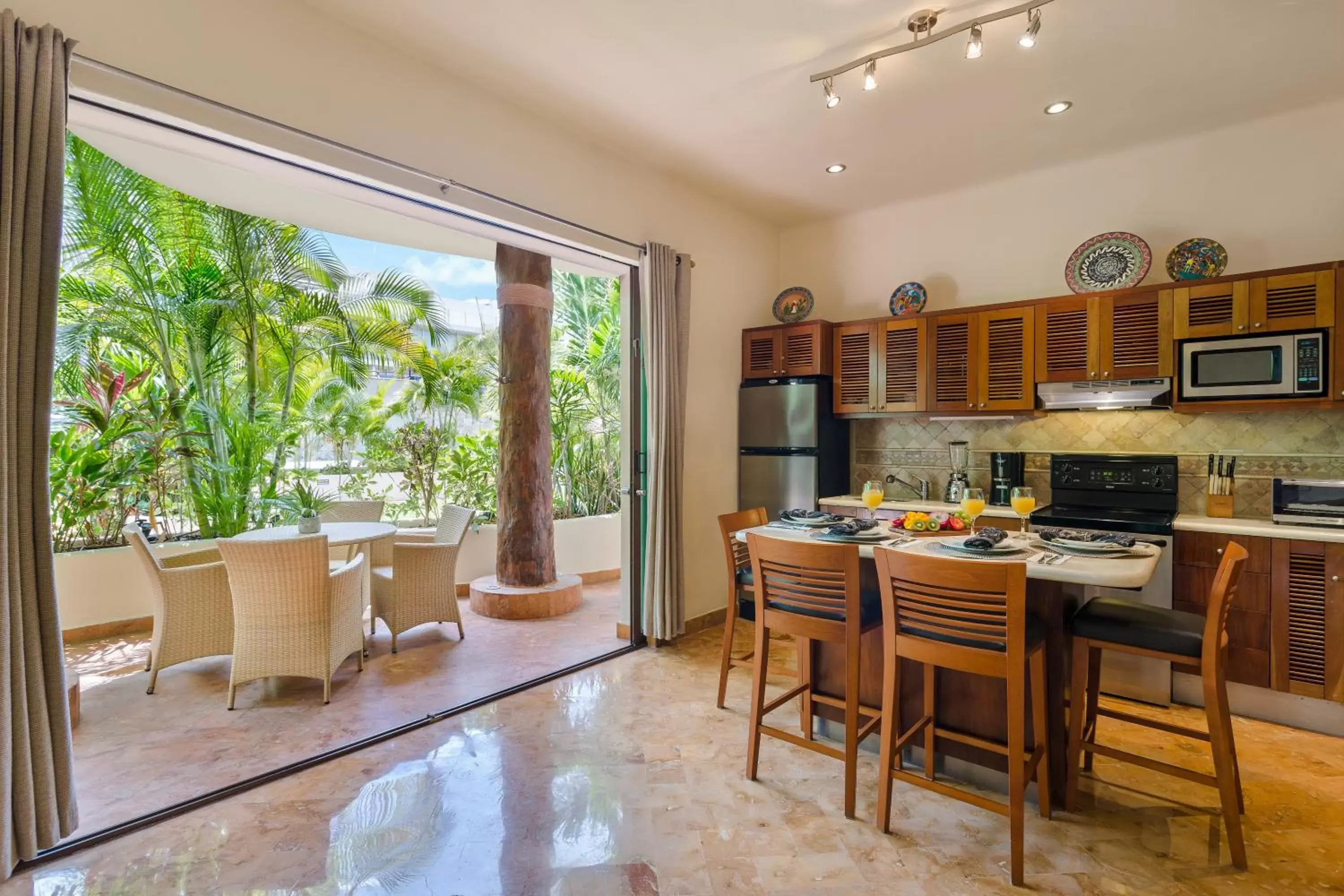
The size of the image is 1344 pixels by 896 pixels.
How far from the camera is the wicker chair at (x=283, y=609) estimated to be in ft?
9.83

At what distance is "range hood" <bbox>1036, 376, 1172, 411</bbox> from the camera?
3.52m

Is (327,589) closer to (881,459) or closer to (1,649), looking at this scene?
(1,649)

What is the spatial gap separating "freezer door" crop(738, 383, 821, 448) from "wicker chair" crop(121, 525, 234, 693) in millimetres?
3329

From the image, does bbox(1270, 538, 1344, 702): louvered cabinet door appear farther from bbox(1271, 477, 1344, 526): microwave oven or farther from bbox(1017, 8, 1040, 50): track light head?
bbox(1017, 8, 1040, 50): track light head

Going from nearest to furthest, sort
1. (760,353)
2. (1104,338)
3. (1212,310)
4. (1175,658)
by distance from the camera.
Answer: (1175,658) < (1212,310) < (1104,338) < (760,353)

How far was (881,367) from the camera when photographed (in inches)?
174

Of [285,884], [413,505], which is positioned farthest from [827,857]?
[413,505]

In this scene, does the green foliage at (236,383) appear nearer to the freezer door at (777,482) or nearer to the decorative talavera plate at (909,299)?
the freezer door at (777,482)

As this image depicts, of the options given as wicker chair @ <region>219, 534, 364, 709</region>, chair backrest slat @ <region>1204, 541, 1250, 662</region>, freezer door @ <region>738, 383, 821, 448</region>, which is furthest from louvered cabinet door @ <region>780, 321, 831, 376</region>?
wicker chair @ <region>219, 534, 364, 709</region>

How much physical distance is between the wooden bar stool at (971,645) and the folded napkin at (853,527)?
395 mm

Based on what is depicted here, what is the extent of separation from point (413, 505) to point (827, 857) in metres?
5.23

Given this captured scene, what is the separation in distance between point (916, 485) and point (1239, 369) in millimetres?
1875

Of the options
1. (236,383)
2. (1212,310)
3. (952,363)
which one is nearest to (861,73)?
(952,363)

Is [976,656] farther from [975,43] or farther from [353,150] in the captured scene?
[353,150]
